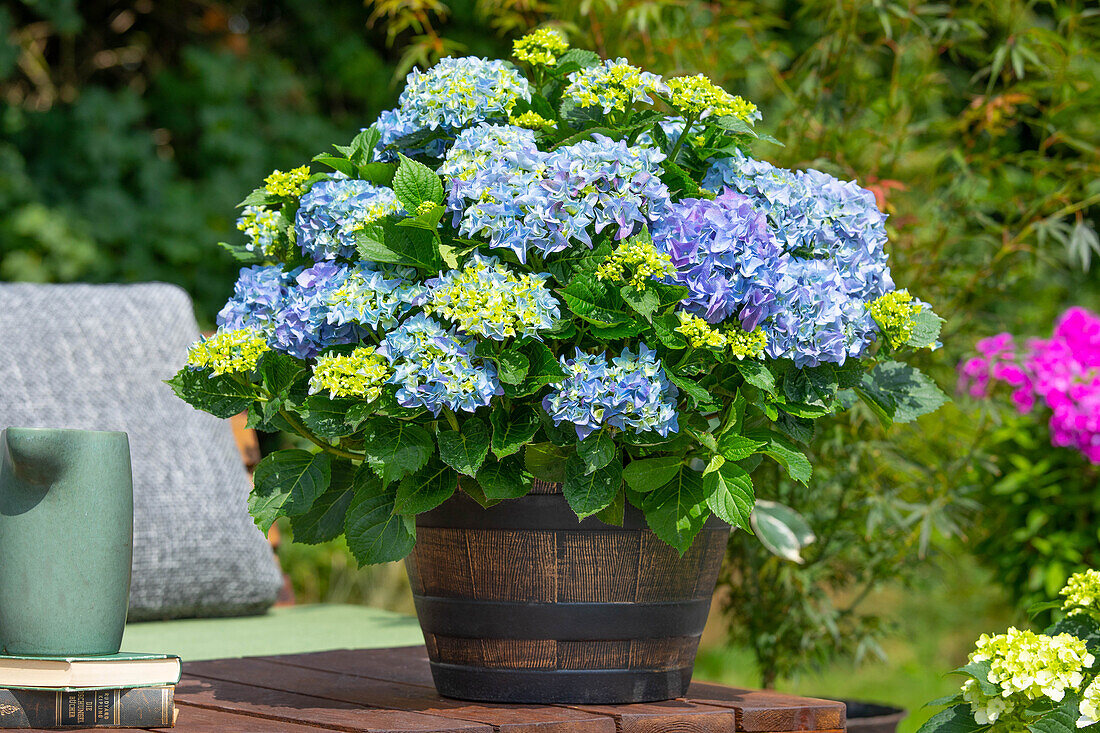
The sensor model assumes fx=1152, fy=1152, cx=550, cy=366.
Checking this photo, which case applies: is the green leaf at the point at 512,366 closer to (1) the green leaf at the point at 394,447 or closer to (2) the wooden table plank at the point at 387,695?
(1) the green leaf at the point at 394,447

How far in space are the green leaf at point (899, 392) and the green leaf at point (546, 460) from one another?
32cm

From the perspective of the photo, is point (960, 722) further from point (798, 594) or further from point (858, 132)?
point (858, 132)

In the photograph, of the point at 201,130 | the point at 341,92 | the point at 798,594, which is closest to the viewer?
the point at 798,594

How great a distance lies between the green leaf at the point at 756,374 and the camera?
40.2 inches

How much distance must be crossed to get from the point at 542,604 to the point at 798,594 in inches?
47.0

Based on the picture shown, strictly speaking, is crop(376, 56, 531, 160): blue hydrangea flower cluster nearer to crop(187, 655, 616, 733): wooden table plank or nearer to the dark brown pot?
crop(187, 655, 616, 733): wooden table plank

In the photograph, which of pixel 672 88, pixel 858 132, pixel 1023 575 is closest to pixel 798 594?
pixel 1023 575

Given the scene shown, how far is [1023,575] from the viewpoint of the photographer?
2342mm

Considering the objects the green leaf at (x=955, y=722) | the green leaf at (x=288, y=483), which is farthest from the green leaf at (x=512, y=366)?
the green leaf at (x=955, y=722)

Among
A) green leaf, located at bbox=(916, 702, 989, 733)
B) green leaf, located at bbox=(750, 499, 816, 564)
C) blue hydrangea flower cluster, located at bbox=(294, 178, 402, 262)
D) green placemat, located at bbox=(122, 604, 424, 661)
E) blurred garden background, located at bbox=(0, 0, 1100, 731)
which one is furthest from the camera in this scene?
blurred garden background, located at bbox=(0, 0, 1100, 731)

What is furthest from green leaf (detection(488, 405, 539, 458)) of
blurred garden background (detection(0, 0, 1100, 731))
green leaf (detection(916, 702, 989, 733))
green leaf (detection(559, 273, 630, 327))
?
blurred garden background (detection(0, 0, 1100, 731))

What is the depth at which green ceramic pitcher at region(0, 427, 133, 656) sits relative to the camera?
1.03 m

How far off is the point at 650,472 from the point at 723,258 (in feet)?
0.66

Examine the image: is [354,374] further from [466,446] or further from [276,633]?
[276,633]
